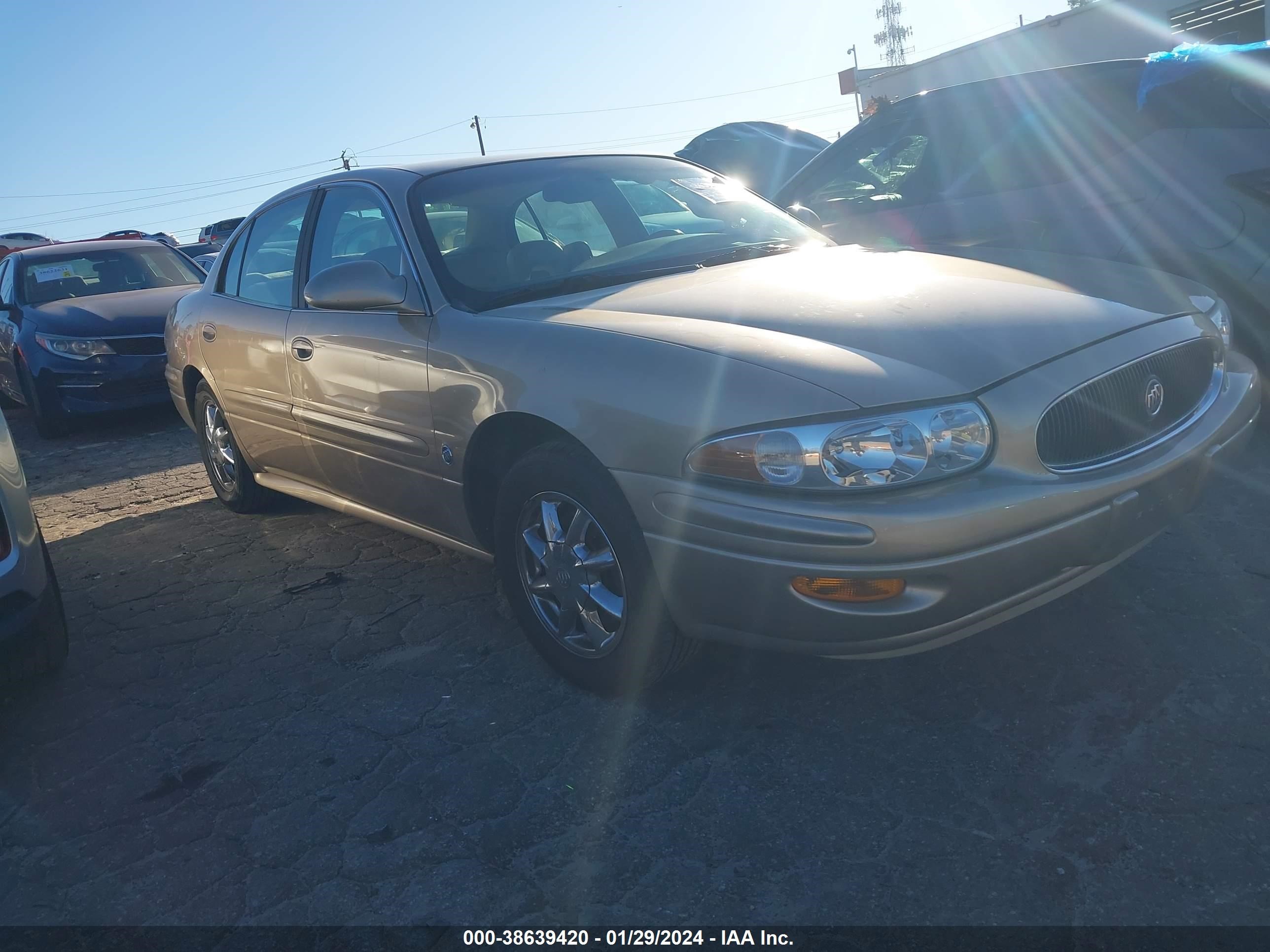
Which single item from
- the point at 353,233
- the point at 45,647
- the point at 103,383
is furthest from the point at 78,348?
the point at 45,647

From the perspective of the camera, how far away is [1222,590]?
3168mm

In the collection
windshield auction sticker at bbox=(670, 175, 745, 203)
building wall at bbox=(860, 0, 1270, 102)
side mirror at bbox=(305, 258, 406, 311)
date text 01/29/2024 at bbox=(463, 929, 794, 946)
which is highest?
building wall at bbox=(860, 0, 1270, 102)

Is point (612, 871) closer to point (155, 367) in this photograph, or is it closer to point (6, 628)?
point (6, 628)

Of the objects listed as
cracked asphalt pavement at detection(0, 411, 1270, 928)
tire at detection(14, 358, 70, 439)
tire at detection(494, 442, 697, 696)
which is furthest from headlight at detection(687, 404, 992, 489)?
tire at detection(14, 358, 70, 439)

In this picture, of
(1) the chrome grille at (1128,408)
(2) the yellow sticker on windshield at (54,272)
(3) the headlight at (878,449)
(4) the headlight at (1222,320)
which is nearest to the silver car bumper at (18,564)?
(3) the headlight at (878,449)

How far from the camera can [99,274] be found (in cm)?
895

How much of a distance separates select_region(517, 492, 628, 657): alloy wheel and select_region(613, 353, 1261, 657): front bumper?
0.25m

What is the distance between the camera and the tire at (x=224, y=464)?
5.05 metres

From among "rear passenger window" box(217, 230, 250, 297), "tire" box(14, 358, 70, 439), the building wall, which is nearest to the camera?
"rear passenger window" box(217, 230, 250, 297)

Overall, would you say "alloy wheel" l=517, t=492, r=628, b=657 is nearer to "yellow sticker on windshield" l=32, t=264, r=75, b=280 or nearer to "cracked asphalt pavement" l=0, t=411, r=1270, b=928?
"cracked asphalt pavement" l=0, t=411, r=1270, b=928

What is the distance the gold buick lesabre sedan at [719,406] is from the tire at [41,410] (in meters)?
5.05

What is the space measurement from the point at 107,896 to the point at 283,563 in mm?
2296

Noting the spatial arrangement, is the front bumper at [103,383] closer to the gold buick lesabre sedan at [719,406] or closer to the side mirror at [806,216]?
the gold buick lesabre sedan at [719,406]

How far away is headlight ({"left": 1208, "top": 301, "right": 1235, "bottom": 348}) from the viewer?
10.3 feet
